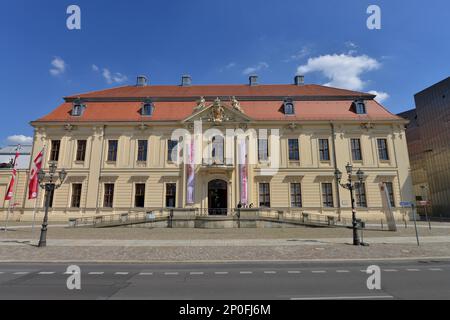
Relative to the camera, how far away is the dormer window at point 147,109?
31236mm

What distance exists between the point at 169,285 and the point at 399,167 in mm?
30608

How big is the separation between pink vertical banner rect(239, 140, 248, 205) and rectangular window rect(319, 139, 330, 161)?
29.4 feet

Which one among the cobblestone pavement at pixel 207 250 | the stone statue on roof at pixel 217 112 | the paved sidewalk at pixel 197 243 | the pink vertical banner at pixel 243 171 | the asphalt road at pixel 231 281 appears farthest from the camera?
the stone statue on roof at pixel 217 112

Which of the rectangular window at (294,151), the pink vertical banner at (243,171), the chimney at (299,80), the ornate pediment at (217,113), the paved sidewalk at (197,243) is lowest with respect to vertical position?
the paved sidewalk at (197,243)

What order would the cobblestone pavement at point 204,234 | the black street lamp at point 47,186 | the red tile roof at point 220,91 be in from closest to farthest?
the black street lamp at point 47,186, the cobblestone pavement at point 204,234, the red tile roof at point 220,91

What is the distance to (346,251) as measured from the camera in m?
12.5

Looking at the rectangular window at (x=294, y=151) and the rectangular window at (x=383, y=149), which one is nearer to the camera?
the rectangular window at (x=383, y=149)

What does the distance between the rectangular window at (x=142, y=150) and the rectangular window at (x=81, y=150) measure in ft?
20.9

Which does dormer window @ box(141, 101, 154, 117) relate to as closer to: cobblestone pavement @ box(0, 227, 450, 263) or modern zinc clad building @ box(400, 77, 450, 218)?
cobblestone pavement @ box(0, 227, 450, 263)

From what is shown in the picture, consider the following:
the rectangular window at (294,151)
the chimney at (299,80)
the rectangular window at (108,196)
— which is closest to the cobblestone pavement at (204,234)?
the rectangular window at (108,196)

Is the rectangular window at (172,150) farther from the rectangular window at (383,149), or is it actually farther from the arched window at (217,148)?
the rectangular window at (383,149)
